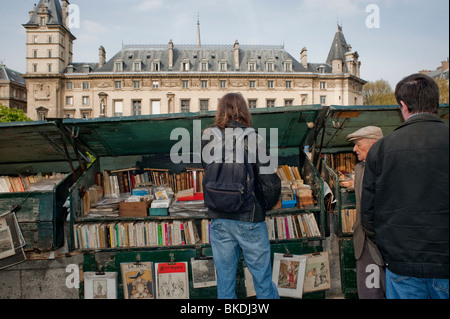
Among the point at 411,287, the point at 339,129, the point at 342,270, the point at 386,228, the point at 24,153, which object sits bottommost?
the point at 342,270

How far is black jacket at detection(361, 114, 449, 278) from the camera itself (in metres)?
1.46

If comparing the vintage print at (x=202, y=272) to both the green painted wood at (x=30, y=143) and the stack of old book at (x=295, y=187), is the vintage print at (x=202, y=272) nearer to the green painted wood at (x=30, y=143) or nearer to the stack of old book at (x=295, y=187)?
the stack of old book at (x=295, y=187)

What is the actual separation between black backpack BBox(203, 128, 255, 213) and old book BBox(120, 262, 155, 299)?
161cm

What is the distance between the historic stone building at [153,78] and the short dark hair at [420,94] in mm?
36900

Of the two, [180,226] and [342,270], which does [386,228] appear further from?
[180,226]

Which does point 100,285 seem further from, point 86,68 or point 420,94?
point 86,68

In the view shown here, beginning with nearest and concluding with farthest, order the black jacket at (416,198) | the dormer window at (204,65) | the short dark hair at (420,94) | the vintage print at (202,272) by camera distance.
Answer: the black jacket at (416,198) → the short dark hair at (420,94) → the vintage print at (202,272) → the dormer window at (204,65)

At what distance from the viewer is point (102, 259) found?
10.7 ft

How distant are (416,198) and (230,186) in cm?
116

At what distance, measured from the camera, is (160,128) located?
354 centimetres

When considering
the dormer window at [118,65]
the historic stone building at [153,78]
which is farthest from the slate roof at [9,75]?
the dormer window at [118,65]

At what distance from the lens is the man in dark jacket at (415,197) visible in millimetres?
1471
